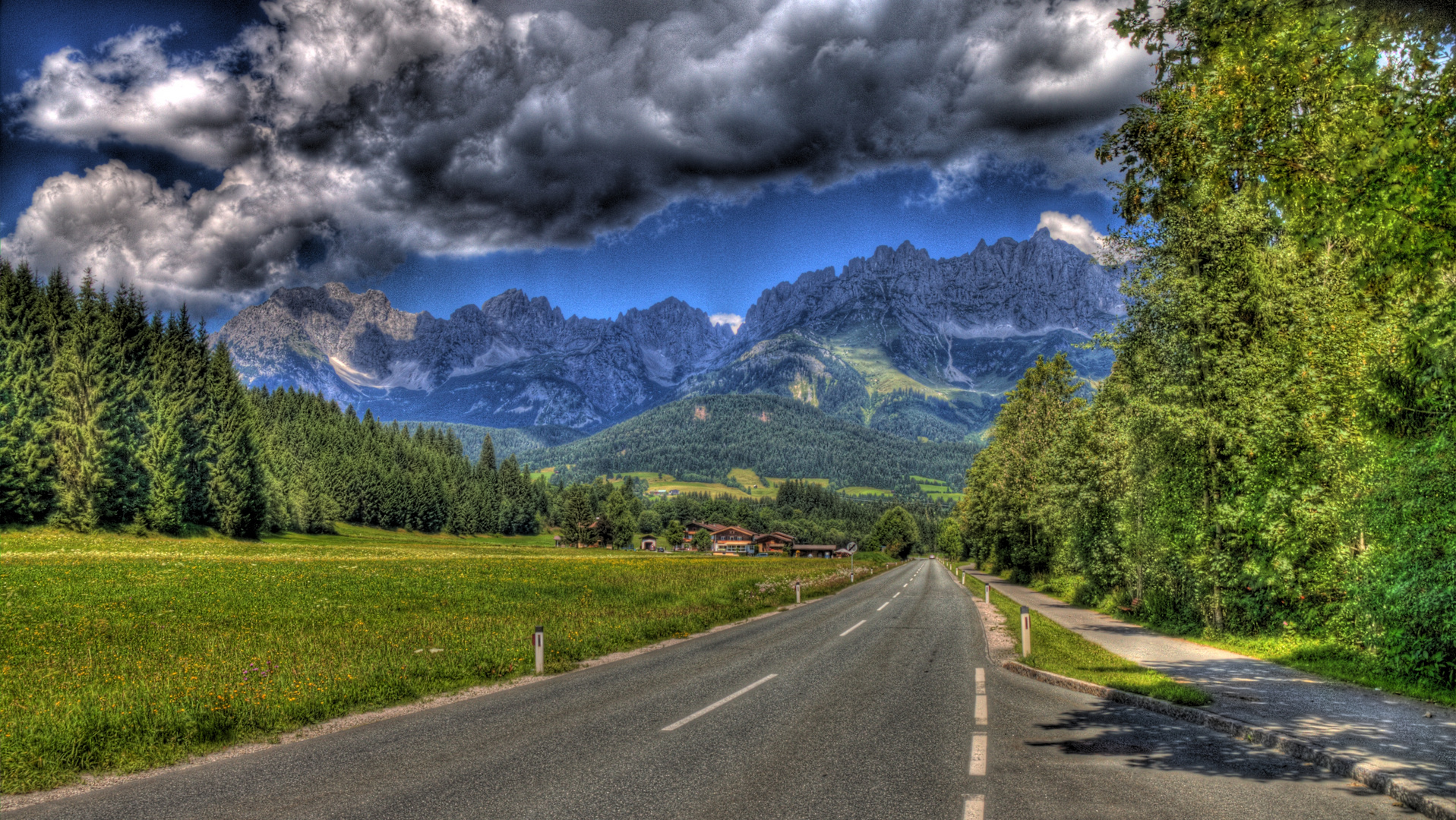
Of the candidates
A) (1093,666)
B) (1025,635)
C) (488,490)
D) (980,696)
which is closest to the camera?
(980,696)

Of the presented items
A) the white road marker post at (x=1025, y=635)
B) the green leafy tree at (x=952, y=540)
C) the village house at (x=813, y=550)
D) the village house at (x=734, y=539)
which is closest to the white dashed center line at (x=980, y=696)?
the white road marker post at (x=1025, y=635)

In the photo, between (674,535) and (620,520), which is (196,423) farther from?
(674,535)

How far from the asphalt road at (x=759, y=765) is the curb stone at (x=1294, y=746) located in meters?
0.19

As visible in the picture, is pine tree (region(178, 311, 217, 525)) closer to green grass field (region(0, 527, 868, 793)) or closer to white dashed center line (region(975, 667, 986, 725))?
green grass field (region(0, 527, 868, 793))

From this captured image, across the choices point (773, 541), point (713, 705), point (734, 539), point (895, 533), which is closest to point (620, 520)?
point (734, 539)

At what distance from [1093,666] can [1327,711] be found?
177 inches

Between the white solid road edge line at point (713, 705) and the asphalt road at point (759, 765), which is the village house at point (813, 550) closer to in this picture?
the white solid road edge line at point (713, 705)

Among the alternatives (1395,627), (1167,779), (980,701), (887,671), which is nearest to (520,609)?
(887,671)

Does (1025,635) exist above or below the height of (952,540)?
above

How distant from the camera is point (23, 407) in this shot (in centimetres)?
5325

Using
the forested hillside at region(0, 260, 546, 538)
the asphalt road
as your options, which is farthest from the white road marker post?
the forested hillside at region(0, 260, 546, 538)

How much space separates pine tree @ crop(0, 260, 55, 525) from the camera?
168 ft

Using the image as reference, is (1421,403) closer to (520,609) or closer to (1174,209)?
(1174,209)

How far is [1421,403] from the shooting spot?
1148cm
